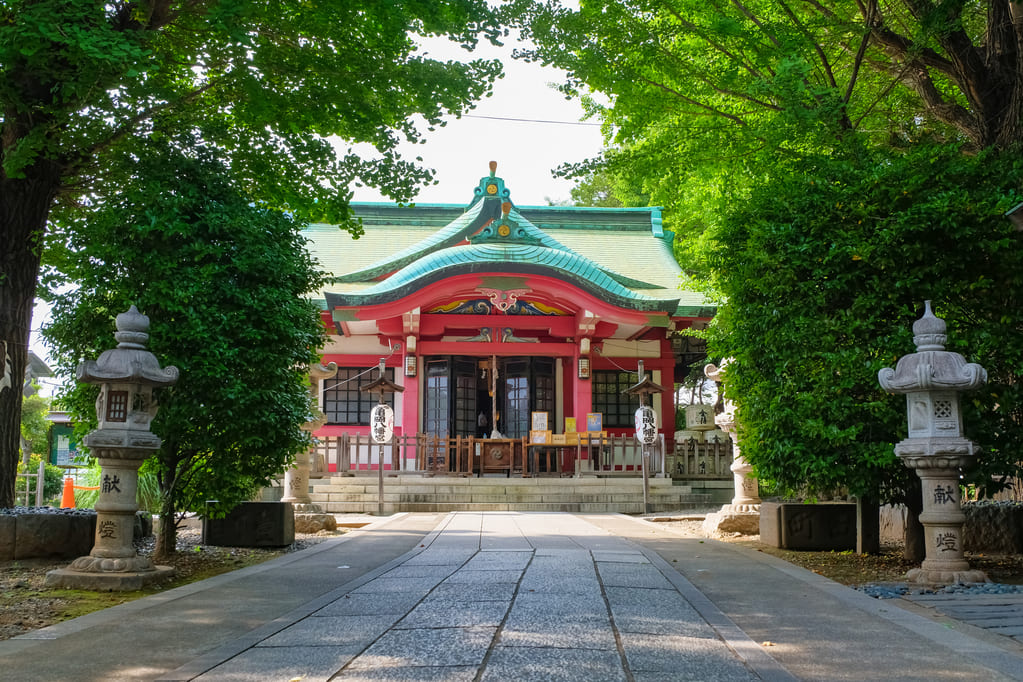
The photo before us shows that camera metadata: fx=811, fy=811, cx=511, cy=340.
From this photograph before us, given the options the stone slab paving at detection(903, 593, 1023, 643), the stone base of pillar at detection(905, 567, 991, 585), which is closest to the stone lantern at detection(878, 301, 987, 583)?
the stone base of pillar at detection(905, 567, 991, 585)

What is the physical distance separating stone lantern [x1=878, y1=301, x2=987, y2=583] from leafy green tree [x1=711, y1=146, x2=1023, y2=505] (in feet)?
1.89

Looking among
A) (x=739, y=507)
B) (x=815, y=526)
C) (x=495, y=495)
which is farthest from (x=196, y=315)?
(x=495, y=495)

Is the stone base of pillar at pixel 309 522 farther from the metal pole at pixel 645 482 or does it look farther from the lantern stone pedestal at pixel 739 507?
the metal pole at pixel 645 482

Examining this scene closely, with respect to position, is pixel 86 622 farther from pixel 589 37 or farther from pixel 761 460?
pixel 589 37

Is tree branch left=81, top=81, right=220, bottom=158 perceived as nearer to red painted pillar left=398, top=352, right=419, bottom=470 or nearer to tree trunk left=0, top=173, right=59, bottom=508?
tree trunk left=0, top=173, right=59, bottom=508

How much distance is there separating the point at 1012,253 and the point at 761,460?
9.60 feet

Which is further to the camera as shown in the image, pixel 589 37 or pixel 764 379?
pixel 589 37

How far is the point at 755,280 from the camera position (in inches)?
329

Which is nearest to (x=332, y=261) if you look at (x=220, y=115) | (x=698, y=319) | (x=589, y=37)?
(x=698, y=319)

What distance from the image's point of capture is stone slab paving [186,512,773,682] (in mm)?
3695

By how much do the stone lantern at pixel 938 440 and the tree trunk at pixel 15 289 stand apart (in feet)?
27.7

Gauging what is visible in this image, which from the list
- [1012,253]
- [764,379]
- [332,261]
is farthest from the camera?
[332,261]

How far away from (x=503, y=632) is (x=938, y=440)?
13.5 ft

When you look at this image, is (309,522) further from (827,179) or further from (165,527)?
(827,179)
